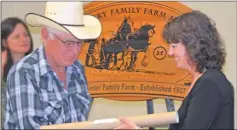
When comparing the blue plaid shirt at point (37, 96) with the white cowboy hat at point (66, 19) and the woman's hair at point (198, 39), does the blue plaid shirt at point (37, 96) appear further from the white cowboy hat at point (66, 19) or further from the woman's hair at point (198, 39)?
the woman's hair at point (198, 39)

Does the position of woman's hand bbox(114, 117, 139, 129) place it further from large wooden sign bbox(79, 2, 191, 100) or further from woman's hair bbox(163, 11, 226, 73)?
large wooden sign bbox(79, 2, 191, 100)

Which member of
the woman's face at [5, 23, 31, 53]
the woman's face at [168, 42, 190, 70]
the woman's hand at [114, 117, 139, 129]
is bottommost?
the woman's hand at [114, 117, 139, 129]

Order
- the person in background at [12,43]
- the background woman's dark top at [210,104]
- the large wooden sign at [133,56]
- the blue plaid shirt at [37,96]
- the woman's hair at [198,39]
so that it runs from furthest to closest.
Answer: the large wooden sign at [133,56] < the person in background at [12,43] < the blue plaid shirt at [37,96] < the woman's hair at [198,39] < the background woman's dark top at [210,104]

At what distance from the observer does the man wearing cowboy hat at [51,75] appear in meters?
1.34

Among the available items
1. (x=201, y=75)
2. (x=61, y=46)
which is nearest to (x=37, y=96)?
(x=61, y=46)

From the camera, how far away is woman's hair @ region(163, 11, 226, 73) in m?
1.22

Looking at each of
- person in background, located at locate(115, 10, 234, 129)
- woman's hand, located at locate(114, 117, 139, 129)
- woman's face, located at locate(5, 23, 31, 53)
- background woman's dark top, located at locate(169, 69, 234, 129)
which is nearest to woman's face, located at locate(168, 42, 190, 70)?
person in background, located at locate(115, 10, 234, 129)

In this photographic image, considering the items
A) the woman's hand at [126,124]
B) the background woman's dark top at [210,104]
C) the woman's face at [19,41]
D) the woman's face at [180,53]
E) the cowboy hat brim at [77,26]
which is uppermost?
the cowboy hat brim at [77,26]

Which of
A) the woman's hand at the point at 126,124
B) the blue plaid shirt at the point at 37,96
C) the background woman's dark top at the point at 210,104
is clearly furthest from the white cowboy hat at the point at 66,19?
the background woman's dark top at the point at 210,104

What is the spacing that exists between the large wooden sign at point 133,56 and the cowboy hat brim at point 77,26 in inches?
2.9

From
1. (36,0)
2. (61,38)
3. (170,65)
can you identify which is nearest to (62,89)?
(61,38)

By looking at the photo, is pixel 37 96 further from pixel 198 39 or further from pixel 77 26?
pixel 198 39

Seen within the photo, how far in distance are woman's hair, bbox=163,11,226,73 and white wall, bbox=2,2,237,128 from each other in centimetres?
45

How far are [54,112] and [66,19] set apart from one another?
370mm
